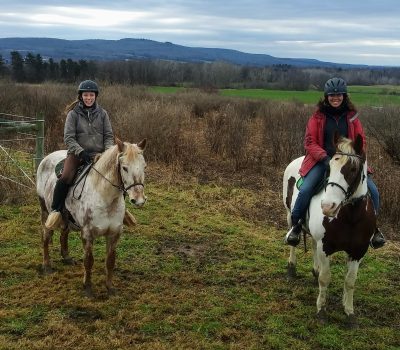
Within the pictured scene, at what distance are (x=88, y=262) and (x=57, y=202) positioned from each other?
805 millimetres

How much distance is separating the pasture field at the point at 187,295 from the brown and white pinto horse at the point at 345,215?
48 centimetres

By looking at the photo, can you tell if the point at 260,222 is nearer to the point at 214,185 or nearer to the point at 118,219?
the point at 214,185

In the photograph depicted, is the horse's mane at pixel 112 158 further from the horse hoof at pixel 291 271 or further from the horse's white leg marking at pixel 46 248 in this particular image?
the horse hoof at pixel 291 271

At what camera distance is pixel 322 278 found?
4801mm

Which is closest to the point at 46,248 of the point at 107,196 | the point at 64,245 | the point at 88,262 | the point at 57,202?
the point at 64,245

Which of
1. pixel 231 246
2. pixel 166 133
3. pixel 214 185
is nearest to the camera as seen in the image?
pixel 231 246

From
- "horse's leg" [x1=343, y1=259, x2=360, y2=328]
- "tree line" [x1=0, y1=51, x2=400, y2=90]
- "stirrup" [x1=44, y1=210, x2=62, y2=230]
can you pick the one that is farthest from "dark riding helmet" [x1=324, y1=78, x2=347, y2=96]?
"tree line" [x1=0, y1=51, x2=400, y2=90]

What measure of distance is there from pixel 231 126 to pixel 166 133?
7.54 feet

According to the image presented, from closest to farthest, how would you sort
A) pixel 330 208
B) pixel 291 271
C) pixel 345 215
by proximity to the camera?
pixel 330 208
pixel 345 215
pixel 291 271

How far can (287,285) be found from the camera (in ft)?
19.1

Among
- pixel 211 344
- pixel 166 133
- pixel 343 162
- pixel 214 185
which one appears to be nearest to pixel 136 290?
pixel 211 344

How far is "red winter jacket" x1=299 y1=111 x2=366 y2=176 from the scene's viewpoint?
15.7 ft

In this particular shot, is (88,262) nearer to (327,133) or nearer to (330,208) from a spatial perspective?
(330,208)

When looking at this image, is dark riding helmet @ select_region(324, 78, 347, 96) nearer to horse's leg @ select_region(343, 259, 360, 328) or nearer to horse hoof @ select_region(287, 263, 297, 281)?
horse's leg @ select_region(343, 259, 360, 328)
